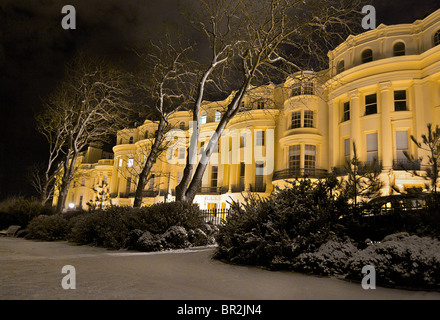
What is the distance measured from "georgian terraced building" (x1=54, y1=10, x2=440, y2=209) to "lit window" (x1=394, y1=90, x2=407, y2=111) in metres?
0.07

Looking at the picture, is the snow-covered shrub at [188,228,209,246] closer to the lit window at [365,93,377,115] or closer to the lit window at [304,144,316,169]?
the lit window at [304,144,316,169]

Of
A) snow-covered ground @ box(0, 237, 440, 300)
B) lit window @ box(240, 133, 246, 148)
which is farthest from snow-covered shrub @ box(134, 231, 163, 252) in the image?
lit window @ box(240, 133, 246, 148)

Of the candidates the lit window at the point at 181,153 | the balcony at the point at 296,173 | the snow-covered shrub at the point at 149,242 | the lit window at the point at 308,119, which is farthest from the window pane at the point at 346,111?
the snow-covered shrub at the point at 149,242

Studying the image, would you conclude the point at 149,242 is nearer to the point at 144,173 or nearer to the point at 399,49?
the point at 144,173

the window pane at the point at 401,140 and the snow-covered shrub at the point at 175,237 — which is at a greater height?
the window pane at the point at 401,140

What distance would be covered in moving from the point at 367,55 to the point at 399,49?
2337mm

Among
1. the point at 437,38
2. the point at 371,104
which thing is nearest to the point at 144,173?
the point at 371,104

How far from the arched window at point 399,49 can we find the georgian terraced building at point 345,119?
0.23 ft

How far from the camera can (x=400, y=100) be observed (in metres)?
25.7

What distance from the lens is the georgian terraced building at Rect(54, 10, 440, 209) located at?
24203 mm

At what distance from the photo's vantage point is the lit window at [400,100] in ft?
84.2

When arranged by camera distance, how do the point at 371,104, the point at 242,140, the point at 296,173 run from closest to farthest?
the point at 371,104 < the point at 296,173 < the point at 242,140

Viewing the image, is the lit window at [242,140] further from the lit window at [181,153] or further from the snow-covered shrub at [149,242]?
the snow-covered shrub at [149,242]
